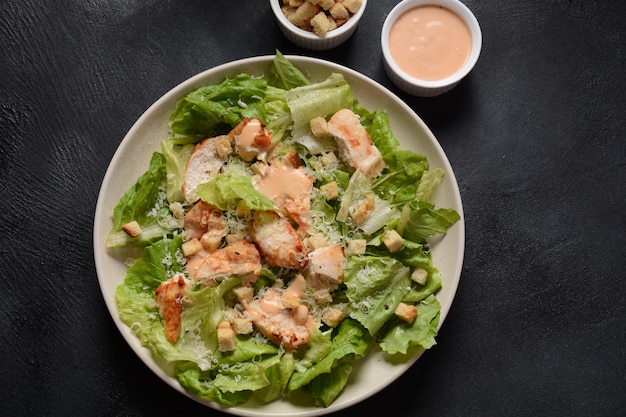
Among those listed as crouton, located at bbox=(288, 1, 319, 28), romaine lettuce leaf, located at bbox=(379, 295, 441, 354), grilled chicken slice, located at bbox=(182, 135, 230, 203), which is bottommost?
romaine lettuce leaf, located at bbox=(379, 295, 441, 354)

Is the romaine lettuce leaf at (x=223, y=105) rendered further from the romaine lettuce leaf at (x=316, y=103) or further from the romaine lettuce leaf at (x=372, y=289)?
the romaine lettuce leaf at (x=372, y=289)

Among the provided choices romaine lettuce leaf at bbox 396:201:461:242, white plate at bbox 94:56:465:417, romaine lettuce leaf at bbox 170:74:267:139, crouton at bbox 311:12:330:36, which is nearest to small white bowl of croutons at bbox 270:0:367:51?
crouton at bbox 311:12:330:36

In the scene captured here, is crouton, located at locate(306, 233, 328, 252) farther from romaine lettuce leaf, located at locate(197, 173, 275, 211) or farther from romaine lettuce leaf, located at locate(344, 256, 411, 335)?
romaine lettuce leaf, located at locate(197, 173, 275, 211)

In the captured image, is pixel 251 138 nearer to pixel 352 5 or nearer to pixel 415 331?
pixel 352 5

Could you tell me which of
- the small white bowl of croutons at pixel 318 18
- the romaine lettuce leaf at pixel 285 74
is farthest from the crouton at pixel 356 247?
the small white bowl of croutons at pixel 318 18

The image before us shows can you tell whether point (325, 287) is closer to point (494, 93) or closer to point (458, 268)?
point (458, 268)

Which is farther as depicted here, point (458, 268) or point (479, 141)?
point (479, 141)

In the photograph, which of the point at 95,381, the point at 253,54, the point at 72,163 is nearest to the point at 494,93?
the point at 253,54
